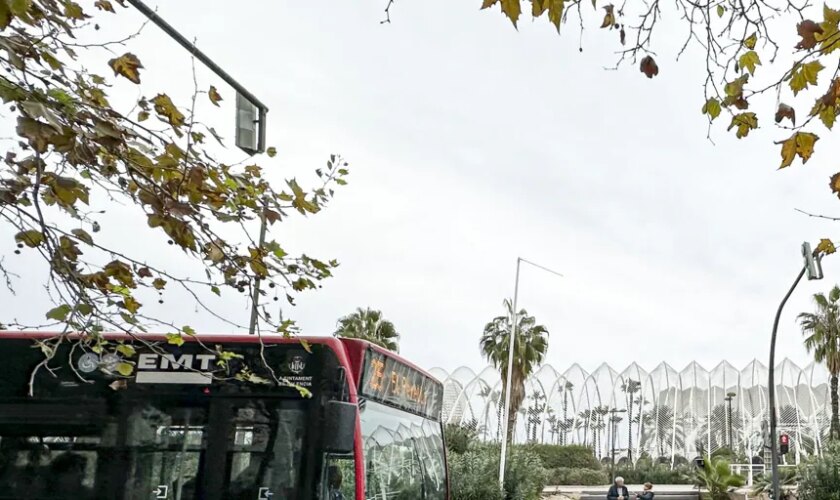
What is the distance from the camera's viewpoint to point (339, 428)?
22.3 ft

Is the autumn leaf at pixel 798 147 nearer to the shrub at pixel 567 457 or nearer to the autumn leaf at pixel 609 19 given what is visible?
the autumn leaf at pixel 609 19

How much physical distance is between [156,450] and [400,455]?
2.26 meters

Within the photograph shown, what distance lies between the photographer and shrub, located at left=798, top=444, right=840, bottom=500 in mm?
26375

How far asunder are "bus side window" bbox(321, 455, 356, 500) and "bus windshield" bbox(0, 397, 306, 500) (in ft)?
0.74

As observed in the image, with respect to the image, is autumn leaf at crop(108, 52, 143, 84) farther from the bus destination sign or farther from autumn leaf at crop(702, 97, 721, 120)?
the bus destination sign

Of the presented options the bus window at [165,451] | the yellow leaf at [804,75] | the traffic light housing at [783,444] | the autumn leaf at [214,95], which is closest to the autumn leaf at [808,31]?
the yellow leaf at [804,75]

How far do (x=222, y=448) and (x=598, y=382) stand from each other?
2415 inches

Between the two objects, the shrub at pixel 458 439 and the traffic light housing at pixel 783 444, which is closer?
the traffic light housing at pixel 783 444

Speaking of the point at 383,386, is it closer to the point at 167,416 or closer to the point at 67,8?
the point at 167,416

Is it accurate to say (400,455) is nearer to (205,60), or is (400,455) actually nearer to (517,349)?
(205,60)

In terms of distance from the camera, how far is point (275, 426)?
7.18 m

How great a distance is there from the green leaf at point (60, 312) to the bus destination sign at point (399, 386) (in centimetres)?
377

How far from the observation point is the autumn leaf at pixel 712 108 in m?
4.27

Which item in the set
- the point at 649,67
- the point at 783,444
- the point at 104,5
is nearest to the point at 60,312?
the point at 104,5
